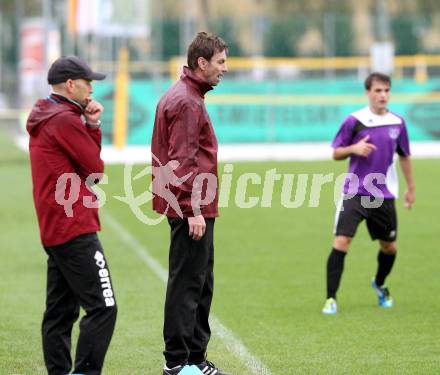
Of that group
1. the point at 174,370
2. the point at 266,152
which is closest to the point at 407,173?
the point at 174,370

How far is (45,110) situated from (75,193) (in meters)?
0.52

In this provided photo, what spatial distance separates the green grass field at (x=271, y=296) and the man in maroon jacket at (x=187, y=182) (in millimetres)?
693

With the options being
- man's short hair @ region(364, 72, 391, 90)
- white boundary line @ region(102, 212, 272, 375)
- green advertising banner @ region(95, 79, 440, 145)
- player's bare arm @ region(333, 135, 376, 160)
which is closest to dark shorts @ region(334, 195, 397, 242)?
player's bare arm @ region(333, 135, 376, 160)

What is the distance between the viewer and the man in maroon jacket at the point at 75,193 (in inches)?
253

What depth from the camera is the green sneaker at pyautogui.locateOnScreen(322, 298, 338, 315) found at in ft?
31.2

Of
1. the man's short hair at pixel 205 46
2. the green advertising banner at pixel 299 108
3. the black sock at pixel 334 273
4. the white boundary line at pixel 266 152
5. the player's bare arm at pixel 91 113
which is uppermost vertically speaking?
the man's short hair at pixel 205 46

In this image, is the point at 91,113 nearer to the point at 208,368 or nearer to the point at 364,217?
the point at 208,368

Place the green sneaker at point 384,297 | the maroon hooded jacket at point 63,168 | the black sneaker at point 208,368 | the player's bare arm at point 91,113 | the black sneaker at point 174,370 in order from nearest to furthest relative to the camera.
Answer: the maroon hooded jacket at point 63,168
the player's bare arm at point 91,113
the black sneaker at point 174,370
the black sneaker at point 208,368
the green sneaker at point 384,297

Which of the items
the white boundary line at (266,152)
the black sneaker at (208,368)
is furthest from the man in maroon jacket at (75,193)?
the white boundary line at (266,152)

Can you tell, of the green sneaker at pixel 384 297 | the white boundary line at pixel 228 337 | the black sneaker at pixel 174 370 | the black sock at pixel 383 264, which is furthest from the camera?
the black sock at pixel 383 264

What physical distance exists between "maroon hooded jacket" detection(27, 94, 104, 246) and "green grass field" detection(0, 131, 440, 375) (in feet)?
4.92

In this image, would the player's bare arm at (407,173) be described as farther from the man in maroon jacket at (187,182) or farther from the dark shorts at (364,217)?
the man in maroon jacket at (187,182)

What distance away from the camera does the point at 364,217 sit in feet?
31.8

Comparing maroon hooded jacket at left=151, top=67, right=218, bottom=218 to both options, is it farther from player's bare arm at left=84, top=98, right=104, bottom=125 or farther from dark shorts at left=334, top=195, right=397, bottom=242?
dark shorts at left=334, top=195, right=397, bottom=242
